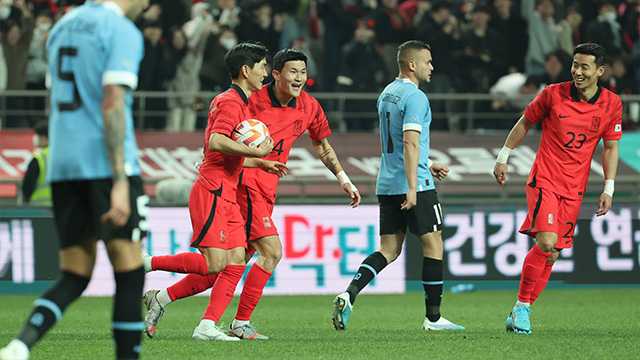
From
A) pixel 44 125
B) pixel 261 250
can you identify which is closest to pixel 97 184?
pixel 261 250

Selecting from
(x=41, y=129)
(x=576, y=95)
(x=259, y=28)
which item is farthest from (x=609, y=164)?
(x=259, y=28)

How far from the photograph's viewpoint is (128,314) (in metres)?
7.14

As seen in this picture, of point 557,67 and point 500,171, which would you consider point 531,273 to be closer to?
point 500,171

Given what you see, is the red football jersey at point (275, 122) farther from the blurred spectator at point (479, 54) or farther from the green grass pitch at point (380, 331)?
the blurred spectator at point (479, 54)

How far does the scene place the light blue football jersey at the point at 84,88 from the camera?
706 cm

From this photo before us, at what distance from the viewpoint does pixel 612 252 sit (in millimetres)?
17625

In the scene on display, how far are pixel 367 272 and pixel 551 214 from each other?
5.33 feet

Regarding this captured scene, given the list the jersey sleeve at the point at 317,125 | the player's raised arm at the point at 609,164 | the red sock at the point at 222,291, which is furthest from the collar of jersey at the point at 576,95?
the red sock at the point at 222,291

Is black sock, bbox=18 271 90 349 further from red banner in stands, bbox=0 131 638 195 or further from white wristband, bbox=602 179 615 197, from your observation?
red banner in stands, bbox=0 131 638 195

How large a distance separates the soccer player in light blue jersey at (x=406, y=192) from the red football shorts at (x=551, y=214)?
2.54 feet

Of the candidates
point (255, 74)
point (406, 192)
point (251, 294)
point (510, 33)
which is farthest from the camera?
point (510, 33)

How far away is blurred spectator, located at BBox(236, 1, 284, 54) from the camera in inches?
836

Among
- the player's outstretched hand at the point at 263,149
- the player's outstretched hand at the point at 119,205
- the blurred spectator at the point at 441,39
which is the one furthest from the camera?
the blurred spectator at the point at 441,39

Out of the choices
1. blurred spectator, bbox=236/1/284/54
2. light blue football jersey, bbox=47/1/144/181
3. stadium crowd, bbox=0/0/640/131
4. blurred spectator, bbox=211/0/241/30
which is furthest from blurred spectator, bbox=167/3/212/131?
light blue football jersey, bbox=47/1/144/181
